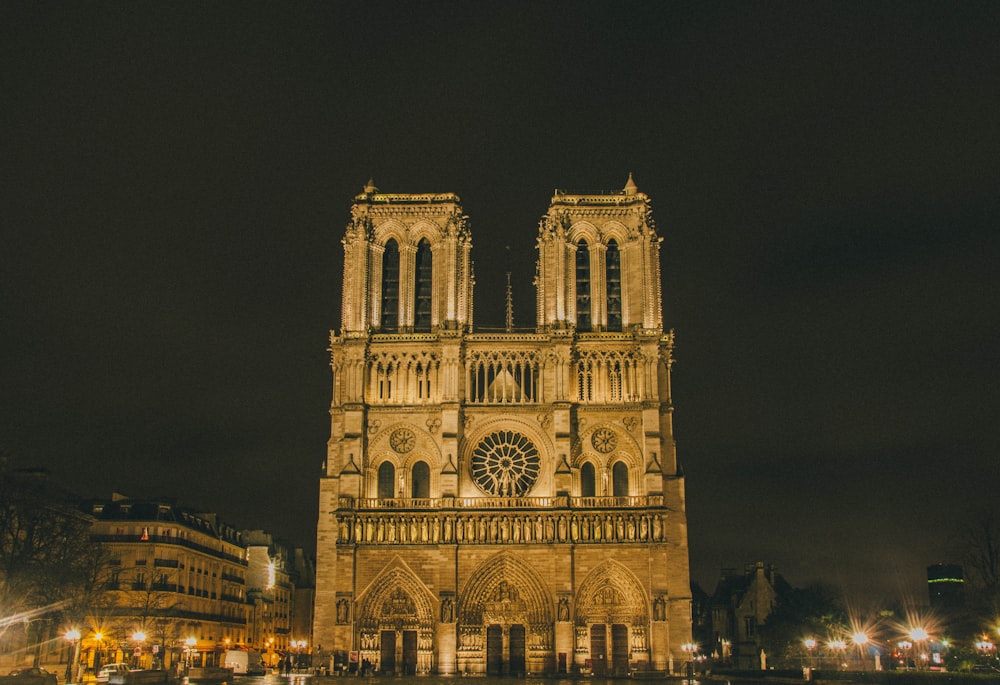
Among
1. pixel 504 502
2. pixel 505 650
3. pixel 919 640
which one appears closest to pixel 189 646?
pixel 505 650

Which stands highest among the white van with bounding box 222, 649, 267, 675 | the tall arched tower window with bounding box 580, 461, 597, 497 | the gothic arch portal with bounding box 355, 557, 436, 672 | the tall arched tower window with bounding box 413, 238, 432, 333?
the tall arched tower window with bounding box 413, 238, 432, 333

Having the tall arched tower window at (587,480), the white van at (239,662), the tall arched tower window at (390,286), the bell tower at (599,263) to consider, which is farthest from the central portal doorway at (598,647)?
the tall arched tower window at (390,286)

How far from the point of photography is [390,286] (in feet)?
217

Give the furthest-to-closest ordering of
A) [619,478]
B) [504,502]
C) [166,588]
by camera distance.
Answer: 1. [166,588]
2. [619,478]
3. [504,502]

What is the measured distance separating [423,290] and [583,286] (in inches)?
369

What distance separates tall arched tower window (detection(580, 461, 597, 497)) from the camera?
61.7 meters

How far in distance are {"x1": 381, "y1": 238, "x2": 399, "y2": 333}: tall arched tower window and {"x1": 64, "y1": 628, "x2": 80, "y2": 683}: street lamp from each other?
23.9 metres

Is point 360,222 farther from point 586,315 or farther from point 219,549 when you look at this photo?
point 219,549

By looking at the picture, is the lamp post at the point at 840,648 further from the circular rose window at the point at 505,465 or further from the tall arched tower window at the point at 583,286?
the tall arched tower window at the point at 583,286

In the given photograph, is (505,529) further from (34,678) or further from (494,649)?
(34,678)

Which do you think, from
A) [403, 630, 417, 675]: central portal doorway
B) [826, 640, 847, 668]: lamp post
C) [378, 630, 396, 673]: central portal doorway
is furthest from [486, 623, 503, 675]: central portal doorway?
[826, 640, 847, 668]: lamp post

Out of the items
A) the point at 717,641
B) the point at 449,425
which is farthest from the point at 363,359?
the point at 717,641

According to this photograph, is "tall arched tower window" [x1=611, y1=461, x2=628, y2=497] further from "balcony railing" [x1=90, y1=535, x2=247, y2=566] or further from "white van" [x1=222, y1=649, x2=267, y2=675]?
"balcony railing" [x1=90, y1=535, x2=247, y2=566]

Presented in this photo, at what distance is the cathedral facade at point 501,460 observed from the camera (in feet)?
191
